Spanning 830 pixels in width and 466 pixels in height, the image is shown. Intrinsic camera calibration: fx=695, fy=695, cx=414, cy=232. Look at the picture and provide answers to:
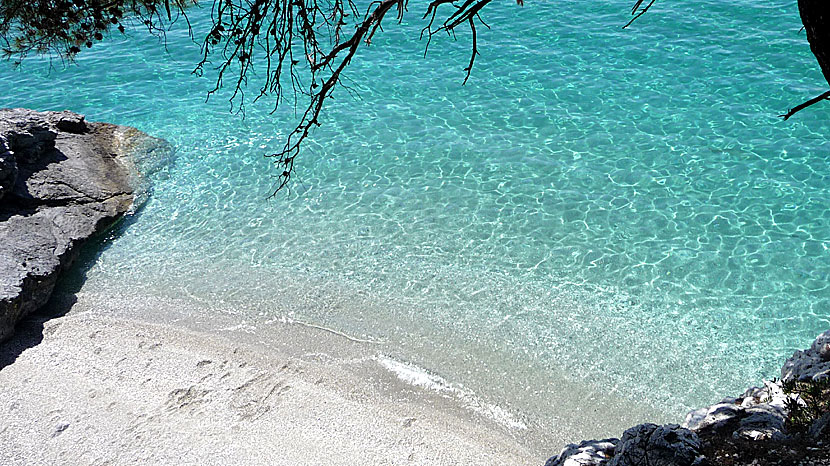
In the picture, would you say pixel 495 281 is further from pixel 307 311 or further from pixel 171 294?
pixel 171 294

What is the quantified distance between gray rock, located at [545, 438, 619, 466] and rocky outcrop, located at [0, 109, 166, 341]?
554cm

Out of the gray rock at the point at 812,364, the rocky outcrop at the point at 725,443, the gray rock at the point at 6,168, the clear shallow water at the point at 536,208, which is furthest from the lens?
the gray rock at the point at 6,168

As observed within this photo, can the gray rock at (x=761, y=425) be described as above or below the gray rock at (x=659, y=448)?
below

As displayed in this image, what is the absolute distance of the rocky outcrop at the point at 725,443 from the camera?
3.64 meters

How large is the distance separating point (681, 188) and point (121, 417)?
7.18 metres

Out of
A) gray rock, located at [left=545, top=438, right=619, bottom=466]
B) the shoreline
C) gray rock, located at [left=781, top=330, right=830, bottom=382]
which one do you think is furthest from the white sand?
gray rock, located at [left=781, top=330, right=830, bottom=382]

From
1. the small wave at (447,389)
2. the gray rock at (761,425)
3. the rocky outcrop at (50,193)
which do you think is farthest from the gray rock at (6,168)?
the gray rock at (761,425)

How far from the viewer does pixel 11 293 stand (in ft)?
22.6

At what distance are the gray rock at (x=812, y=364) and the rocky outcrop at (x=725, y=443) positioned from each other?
0.03 metres

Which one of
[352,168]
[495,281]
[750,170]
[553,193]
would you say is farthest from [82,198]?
[750,170]

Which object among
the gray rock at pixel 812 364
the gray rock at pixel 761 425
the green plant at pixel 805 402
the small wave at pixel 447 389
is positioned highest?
the gray rock at pixel 761 425

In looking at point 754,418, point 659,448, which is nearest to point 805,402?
point 754,418

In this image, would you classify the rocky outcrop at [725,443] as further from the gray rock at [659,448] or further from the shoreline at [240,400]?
the shoreline at [240,400]

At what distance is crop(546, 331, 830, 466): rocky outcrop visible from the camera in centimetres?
364
